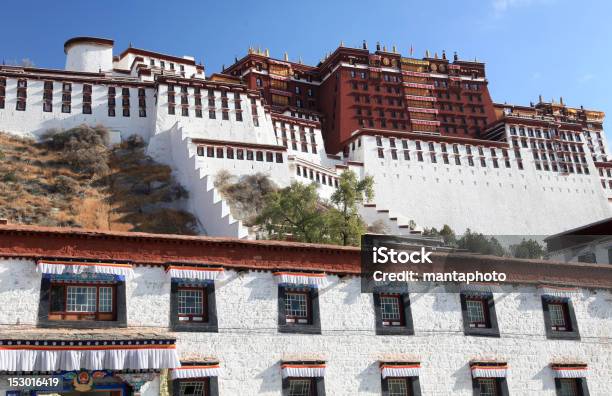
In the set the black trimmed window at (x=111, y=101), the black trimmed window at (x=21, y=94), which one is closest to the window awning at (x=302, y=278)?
the black trimmed window at (x=111, y=101)

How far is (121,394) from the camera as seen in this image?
17484mm

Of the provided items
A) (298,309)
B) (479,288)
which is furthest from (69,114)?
(479,288)

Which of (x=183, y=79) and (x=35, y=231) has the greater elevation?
(x=183, y=79)

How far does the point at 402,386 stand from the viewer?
21.6 metres

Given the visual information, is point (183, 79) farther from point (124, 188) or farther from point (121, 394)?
point (121, 394)

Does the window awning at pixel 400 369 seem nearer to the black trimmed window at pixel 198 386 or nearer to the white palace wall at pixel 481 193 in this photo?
the black trimmed window at pixel 198 386

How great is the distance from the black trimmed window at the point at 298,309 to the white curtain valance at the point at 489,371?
5467mm

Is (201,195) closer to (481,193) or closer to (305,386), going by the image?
(305,386)

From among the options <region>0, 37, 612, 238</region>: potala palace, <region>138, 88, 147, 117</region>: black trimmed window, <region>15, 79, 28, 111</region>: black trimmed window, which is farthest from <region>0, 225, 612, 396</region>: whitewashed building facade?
<region>15, 79, 28, 111</region>: black trimmed window

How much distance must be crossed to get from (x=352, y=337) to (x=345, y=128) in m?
64.1

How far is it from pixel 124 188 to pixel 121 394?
40.8m

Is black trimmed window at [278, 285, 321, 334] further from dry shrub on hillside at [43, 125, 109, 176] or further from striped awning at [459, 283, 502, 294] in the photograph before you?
dry shrub on hillside at [43, 125, 109, 176]

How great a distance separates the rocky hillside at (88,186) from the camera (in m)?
50.2

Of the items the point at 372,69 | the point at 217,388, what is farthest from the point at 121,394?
the point at 372,69
